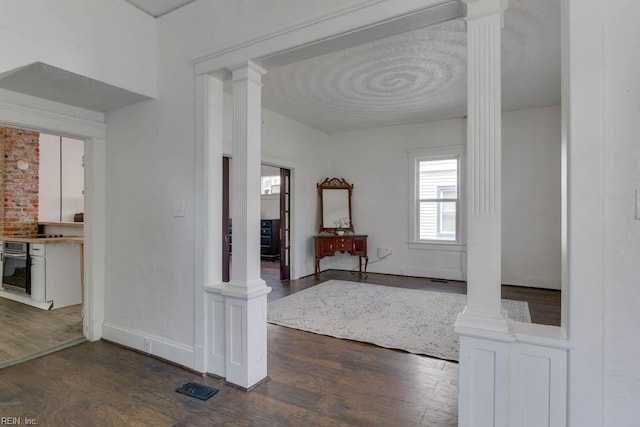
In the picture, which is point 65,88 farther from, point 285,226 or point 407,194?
point 407,194

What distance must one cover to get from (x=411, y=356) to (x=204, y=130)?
253 cm

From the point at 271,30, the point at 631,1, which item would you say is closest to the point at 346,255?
the point at 271,30

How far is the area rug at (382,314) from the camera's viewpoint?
313 centimetres

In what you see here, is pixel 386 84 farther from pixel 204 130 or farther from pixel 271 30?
pixel 204 130

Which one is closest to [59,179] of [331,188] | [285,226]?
[285,226]

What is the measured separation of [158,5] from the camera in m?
2.69

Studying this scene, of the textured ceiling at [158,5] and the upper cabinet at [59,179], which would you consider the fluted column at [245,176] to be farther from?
the upper cabinet at [59,179]

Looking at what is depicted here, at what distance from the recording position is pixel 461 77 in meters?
3.91

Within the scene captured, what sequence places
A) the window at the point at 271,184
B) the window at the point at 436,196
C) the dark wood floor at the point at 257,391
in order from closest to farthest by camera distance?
the dark wood floor at the point at 257,391, the window at the point at 436,196, the window at the point at 271,184

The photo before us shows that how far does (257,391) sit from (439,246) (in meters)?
4.52

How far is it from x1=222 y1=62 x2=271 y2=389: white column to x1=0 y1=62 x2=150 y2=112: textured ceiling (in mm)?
1085

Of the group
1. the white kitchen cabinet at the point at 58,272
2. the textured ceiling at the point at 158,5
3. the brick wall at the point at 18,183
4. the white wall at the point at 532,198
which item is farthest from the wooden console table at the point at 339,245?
the brick wall at the point at 18,183

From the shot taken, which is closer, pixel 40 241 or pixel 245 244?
pixel 245 244

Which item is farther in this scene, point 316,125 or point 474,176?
point 316,125
